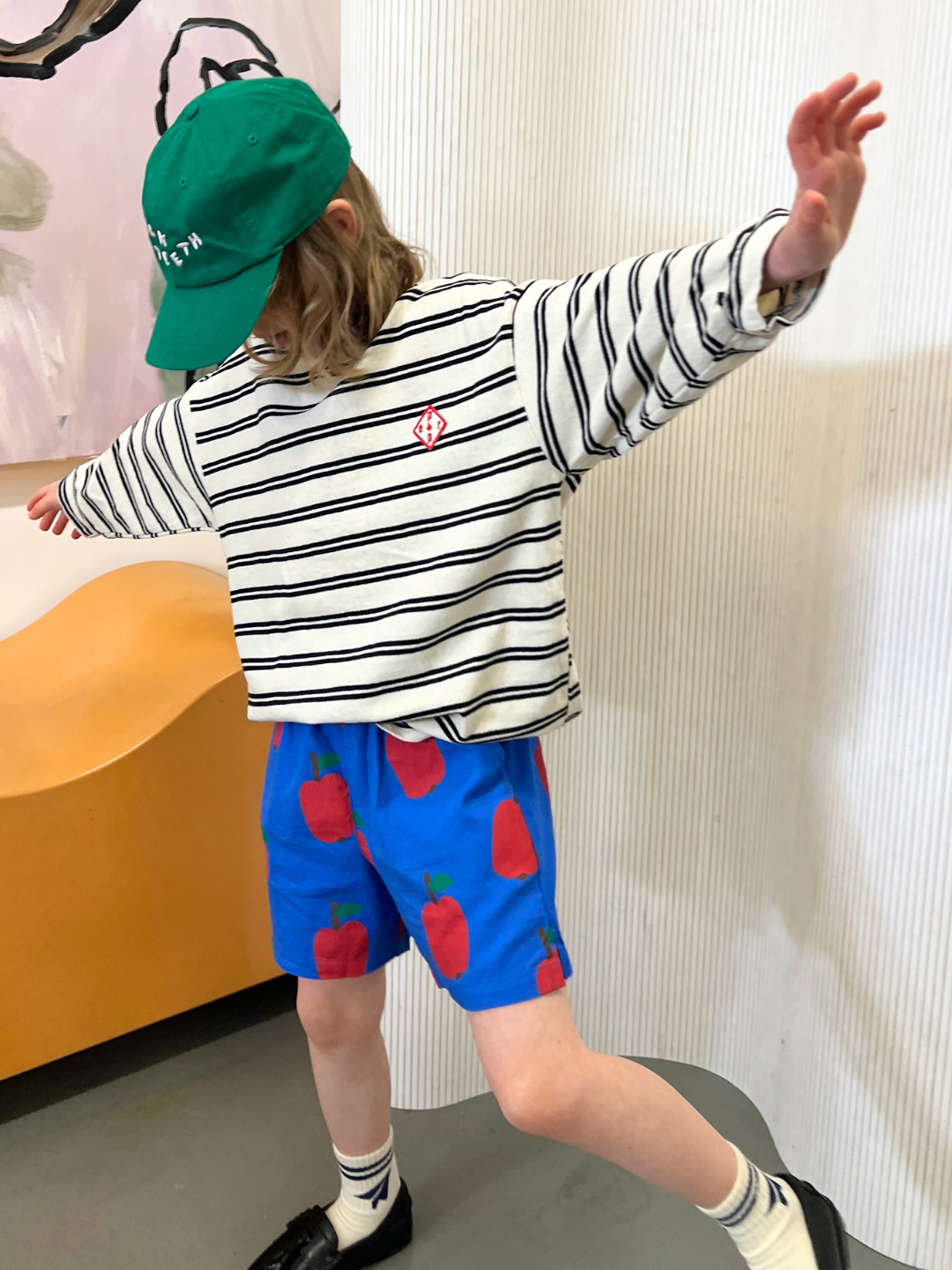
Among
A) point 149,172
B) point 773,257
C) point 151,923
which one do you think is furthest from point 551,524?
point 151,923

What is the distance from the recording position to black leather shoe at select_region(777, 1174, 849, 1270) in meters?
0.95

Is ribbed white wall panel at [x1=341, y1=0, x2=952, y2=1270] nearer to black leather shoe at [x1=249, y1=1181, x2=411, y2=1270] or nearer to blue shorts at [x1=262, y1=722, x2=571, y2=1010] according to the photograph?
black leather shoe at [x1=249, y1=1181, x2=411, y2=1270]

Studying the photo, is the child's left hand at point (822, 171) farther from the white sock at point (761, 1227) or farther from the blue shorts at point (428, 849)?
the white sock at point (761, 1227)

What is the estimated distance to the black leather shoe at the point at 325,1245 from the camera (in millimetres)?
1145

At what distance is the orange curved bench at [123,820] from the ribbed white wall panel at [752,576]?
314mm

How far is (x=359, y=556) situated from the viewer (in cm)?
90

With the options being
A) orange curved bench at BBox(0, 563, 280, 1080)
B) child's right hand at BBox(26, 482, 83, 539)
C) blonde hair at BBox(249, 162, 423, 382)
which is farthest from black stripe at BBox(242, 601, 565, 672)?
orange curved bench at BBox(0, 563, 280, 1080)

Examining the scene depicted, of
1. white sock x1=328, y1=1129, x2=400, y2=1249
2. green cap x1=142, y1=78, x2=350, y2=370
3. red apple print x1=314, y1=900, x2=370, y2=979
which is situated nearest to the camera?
green cap x1=142, y1=78, x2=350, y2=370

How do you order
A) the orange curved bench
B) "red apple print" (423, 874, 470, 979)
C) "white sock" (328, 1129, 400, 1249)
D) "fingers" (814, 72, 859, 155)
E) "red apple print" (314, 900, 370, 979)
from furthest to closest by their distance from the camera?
the orange curved bench → "white sock" (328, 1129, 400, 1249) → "red apple print" (314, 900, 370, 979) → "red apple print" (423, 874, 470, 979) → "fingers" (814, 72, 859, 155)

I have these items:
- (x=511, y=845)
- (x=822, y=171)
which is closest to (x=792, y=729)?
(x=511, y=845)

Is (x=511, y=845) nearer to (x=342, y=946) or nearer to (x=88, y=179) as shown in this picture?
(x=342, y=946)

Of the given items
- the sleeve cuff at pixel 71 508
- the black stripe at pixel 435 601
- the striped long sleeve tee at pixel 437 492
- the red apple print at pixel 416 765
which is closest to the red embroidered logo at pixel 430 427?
the striped long sleeve tee at pixel 437 492

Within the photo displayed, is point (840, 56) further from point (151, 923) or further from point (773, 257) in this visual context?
point (151, 923)

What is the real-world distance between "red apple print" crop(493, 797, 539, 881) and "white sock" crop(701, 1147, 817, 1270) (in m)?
0.32
